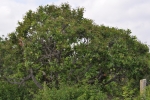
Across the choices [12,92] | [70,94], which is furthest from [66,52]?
[12,92]

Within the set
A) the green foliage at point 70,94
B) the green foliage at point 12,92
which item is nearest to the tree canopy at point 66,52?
the green foliage at point 12,92

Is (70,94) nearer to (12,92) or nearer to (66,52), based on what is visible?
(66,52)

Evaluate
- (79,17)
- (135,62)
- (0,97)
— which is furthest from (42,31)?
(135,62)

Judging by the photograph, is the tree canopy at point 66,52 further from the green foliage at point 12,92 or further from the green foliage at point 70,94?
the green foliage at point 70,94

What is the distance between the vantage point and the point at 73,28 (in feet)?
45.1

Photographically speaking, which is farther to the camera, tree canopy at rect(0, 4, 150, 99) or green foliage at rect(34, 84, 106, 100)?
tree canopy at rect(0, 4, 150, 99)

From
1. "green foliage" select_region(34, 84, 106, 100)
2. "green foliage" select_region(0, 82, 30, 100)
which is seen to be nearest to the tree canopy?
"green foliage" select_region(0, 82, 30, 100)

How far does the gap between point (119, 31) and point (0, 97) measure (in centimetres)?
549

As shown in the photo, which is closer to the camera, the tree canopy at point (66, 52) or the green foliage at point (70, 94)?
the green foliage at point (70, 94)

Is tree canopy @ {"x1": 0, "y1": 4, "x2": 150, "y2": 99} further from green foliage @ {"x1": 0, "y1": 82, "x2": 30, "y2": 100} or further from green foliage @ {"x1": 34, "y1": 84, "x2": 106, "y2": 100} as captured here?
green foliage @ {"x1": 34, "y1": 84, "x2": 106, "y2": 100}

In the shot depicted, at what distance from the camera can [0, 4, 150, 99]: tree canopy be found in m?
13.6

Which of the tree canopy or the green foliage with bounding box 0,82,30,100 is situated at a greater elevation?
the tree canopy

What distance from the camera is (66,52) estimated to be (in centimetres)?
1364

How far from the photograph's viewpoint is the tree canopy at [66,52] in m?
13.6
